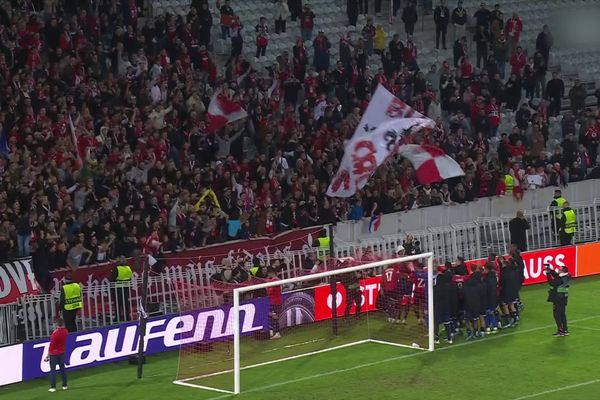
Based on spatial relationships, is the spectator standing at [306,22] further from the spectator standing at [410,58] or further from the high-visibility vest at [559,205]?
the high-visibility vest at [559,205]

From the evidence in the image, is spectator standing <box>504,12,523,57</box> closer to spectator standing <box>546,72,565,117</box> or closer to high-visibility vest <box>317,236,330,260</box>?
spectator standing <box>546,72,565,117</box>

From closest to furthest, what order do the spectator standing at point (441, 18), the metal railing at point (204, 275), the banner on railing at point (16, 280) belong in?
the metal railing at point (204, 275)
the banner on railing at point (16, 280)
the spectator standing at point (441, 18)

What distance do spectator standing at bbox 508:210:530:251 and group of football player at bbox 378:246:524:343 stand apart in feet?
14.7

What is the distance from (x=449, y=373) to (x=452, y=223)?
994 cm

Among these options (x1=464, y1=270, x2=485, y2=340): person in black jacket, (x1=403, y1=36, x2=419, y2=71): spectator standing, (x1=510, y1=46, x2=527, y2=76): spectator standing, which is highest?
(x1=403, y1=36, x2=419, y2=71): spectator standing

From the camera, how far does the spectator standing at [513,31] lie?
1766 inches

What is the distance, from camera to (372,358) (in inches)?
1127

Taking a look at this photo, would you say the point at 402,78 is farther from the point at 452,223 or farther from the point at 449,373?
the point at 449,373

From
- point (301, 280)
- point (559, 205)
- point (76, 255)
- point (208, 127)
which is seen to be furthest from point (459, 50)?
point (301, 280)

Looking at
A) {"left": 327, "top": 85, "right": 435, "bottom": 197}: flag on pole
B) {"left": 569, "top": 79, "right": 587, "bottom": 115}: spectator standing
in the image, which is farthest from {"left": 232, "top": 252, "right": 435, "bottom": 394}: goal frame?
{"left": 569, "top": 79, "right": 587, "bottom": 115}: spectator standing

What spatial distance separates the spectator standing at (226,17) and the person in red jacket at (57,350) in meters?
15.9

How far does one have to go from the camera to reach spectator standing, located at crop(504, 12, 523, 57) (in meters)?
44.8

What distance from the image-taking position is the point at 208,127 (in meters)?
36.7

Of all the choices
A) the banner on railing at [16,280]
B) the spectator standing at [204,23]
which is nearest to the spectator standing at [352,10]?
the spectator standing at [204,23]
